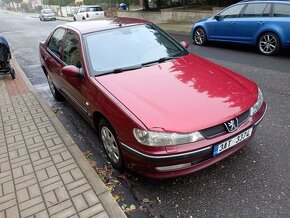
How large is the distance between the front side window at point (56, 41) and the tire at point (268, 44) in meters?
5.71

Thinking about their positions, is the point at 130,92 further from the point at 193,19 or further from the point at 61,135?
the point at 193,19

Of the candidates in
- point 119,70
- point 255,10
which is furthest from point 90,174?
point 255,10

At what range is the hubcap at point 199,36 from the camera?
10195mm

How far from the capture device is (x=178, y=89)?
3.26m

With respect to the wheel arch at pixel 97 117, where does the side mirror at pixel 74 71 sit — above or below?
above

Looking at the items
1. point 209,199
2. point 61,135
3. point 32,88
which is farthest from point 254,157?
point 32,88

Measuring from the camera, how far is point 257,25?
8164mm

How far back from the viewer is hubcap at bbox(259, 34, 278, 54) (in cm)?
790

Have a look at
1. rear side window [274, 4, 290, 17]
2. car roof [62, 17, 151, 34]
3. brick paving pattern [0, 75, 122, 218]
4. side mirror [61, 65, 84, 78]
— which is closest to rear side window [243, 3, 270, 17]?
rear side window [274, 4, 290, 17]

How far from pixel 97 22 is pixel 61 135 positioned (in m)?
1.90

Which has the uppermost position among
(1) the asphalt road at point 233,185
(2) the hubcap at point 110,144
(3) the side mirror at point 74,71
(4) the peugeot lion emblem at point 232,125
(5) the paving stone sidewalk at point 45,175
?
(3) the side mirror at point 74,71

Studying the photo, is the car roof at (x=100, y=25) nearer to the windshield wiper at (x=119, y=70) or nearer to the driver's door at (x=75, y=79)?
the driver's door at (x=75, y=79)

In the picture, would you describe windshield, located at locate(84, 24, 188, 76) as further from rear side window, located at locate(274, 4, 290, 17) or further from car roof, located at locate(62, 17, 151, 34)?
rear side window, located at locate(274, 4, 290, 17)

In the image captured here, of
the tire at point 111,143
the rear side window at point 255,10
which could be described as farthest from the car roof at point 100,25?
the rear side window at point 255,10
